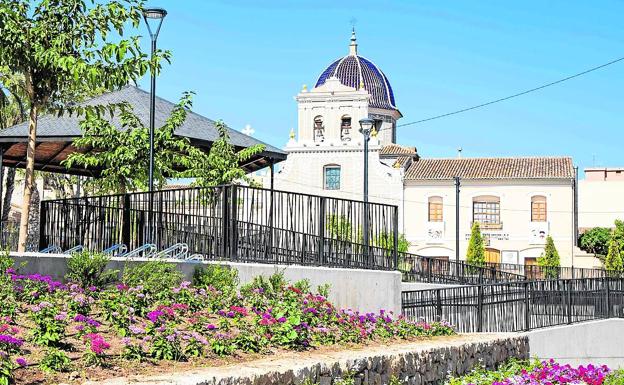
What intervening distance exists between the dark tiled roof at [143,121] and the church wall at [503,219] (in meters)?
40.2

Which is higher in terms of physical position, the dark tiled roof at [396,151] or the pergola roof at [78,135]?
the dark tiled roof at [396,151]

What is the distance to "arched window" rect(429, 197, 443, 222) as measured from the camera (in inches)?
2581

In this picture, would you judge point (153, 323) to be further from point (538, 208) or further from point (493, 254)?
point (493, 254)

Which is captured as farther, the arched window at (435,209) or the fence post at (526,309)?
the arched window at (435,209)

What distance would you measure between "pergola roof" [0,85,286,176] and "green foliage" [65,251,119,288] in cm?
921

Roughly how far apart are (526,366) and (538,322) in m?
6.03

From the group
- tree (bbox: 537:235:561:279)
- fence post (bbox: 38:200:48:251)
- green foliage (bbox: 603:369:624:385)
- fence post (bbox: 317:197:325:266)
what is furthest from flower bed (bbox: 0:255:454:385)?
tree (bbox: 537:235:561:279)

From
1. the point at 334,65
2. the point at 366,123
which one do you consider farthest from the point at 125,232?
the point at 334,65

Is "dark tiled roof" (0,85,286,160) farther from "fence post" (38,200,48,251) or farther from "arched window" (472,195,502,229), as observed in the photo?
"arched window" (472,195,502,229)

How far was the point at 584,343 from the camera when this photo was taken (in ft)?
71.9

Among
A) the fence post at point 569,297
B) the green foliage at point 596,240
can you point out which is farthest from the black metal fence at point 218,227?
the green foliage at point 596,240

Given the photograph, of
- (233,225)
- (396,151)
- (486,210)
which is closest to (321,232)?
(233,225)

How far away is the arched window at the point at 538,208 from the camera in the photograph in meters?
64.6

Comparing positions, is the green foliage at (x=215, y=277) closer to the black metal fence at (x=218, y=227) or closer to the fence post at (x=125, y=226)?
the black metal fence at (x=218, y=227)
